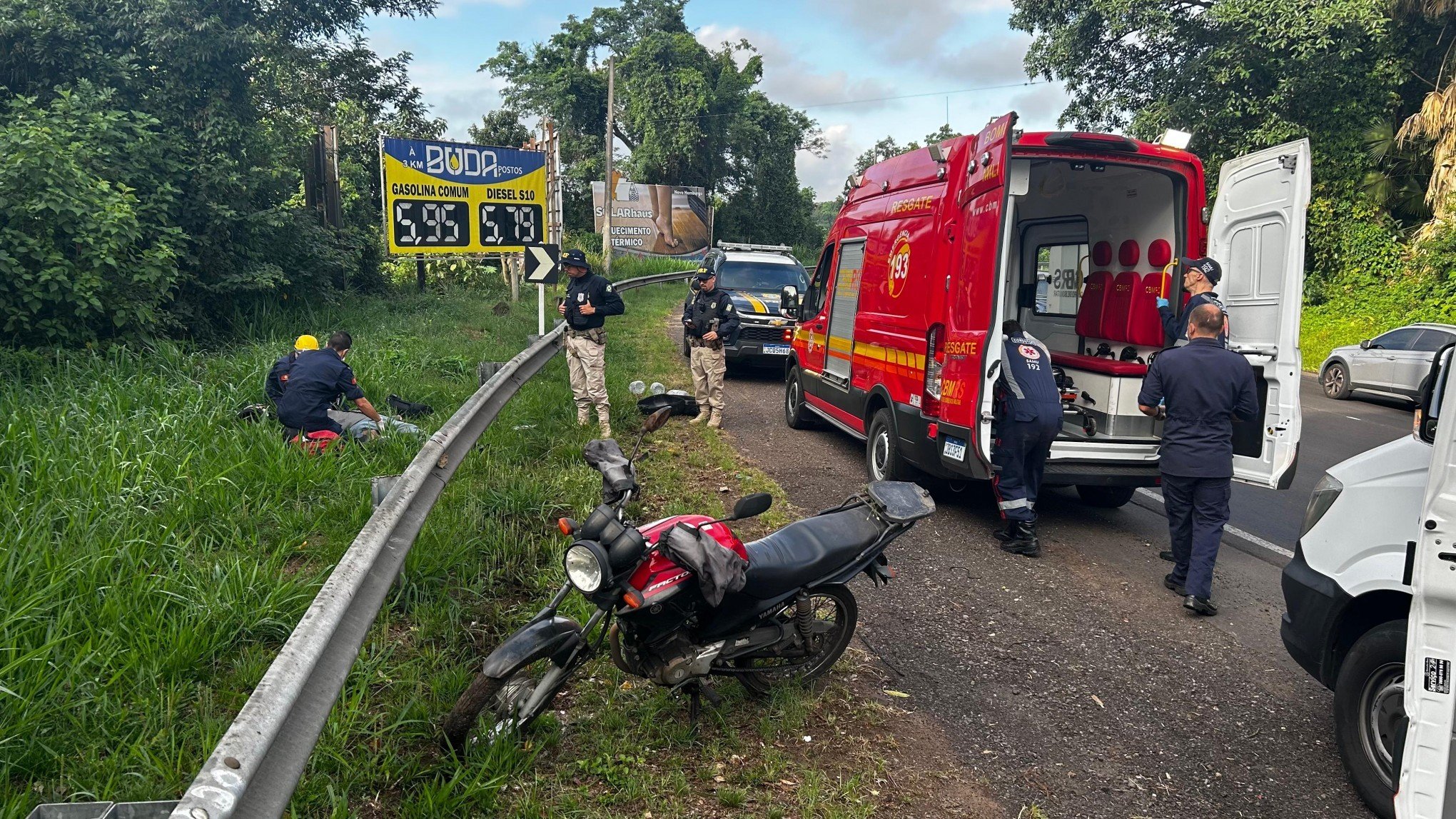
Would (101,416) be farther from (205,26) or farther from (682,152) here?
(682,152)

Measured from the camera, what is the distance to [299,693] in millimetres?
2311

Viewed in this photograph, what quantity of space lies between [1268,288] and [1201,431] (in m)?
1.35

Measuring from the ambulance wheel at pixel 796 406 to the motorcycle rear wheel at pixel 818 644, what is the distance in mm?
5568

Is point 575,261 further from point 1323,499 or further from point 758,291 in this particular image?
point 1323,499

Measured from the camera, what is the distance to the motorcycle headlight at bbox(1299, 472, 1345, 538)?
3.54 meters

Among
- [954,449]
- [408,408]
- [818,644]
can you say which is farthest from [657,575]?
[408,408]

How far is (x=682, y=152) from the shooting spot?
41.8 metres

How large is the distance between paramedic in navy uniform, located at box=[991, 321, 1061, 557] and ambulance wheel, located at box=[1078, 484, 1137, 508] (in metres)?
1.42

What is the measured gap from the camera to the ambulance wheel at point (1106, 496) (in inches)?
280

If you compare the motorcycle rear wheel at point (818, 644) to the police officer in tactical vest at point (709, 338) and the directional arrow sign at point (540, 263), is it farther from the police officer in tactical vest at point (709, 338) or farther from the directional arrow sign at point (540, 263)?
the directional arrow sign at point (540, 263)

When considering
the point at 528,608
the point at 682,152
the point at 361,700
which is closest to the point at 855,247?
the point at 528,608

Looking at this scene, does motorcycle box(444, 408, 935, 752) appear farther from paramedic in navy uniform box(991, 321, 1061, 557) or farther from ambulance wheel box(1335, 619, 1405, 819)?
paramedic in navy uniform box(991, 321, 1061, 557)

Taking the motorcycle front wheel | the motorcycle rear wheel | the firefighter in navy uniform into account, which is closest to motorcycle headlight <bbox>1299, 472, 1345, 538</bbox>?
the motorcycle rear wheel

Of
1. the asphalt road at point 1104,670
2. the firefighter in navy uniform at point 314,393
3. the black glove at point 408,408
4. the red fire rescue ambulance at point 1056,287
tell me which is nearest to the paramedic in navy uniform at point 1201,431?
the asphalt road at point 1104,670
